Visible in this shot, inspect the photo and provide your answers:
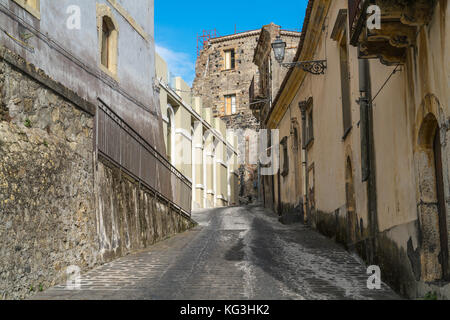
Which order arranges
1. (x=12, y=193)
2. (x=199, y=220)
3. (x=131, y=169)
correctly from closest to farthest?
1. (x=12, y=193)
2. (x=131, y=169)
3. (x=199, y=220)

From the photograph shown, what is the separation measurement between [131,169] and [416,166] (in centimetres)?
733

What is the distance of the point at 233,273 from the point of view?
9391mm

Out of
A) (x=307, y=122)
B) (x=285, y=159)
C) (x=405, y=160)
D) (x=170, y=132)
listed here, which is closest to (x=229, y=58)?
(x=170, y=132)

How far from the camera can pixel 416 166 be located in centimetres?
Result: 718

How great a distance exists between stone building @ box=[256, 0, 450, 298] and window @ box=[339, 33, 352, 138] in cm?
2

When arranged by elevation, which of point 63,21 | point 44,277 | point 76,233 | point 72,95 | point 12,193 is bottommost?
point 44,277

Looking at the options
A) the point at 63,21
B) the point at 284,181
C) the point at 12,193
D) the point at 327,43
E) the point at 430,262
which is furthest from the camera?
the point at 284,181

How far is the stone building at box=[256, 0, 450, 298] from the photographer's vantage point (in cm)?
655

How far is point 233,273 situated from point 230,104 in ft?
120

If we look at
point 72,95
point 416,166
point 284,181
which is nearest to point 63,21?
point 72,95

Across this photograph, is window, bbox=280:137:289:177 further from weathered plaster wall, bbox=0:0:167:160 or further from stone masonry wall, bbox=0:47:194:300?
stone masonry wall, bbox=0:47:194:300

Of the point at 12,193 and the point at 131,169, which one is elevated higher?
the point at 131,169

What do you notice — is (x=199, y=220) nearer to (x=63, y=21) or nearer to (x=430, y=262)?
(x=63, y=21)

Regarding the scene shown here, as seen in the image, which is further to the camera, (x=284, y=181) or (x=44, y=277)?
(x=284, y=181)
